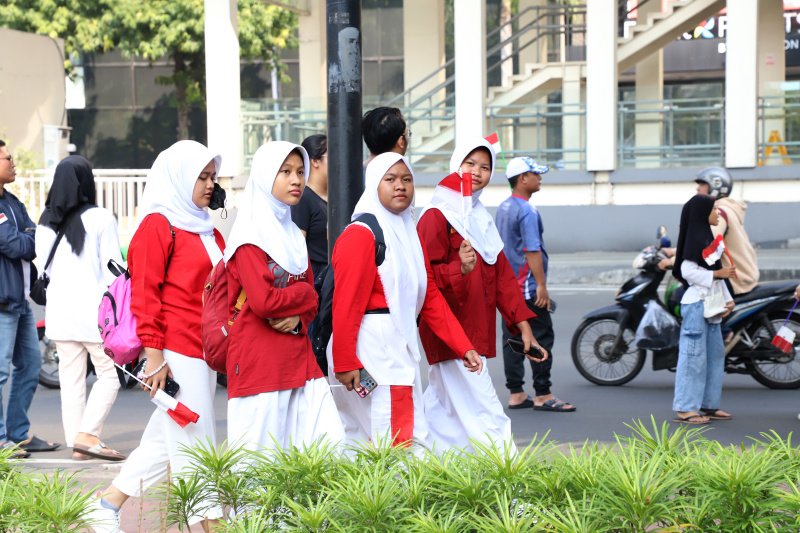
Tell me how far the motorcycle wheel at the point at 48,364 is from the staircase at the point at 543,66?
1062cm

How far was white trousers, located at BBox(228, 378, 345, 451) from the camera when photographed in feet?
12.7

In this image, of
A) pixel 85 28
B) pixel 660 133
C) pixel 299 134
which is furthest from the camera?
pixel 85 28

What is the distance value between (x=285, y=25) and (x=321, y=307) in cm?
2321

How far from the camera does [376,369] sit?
4.23 meters

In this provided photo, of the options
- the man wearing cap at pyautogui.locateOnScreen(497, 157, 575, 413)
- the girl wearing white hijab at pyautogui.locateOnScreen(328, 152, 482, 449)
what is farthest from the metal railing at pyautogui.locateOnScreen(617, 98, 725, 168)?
the girl wearing white hijab at pyautogui.locateOnScreen(328, 152, 482, 449)

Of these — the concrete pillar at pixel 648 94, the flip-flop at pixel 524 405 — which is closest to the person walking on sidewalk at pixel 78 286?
the flip-flop at pixel 524 405

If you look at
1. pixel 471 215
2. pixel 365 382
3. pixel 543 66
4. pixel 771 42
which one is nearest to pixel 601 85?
pixel 543 66

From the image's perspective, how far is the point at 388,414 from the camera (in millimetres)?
4234

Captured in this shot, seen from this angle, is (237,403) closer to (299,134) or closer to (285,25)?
(299,134)

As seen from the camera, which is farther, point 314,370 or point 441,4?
point 441,4

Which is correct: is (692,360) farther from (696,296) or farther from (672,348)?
(672,348)

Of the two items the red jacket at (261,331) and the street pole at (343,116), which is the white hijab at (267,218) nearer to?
the red jacket at (261,331)

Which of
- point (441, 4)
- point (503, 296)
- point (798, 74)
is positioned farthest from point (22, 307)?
point (798, 74)

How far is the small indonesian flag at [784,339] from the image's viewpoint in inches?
281
